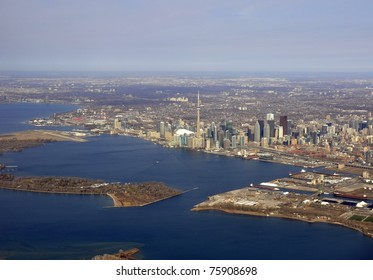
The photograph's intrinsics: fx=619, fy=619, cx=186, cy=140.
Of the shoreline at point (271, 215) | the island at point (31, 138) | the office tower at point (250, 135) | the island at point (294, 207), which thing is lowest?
the shoreline at point (271, 215)

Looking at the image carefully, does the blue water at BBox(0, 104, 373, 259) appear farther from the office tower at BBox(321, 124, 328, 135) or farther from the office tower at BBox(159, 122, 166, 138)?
the office tower at BBox(321, 124, 328, 135)

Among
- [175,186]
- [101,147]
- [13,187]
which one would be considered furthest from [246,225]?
[101,147]

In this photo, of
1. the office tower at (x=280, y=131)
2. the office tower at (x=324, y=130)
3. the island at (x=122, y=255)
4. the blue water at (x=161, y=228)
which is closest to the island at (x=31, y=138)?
the blue water at (x=161, y=228)

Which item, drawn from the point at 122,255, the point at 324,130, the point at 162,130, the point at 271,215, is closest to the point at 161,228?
the point at 122,255

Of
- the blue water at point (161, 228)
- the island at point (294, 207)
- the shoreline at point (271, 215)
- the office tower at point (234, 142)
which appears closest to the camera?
the blue water at point (161, 228)

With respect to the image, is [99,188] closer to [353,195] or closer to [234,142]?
[353,195]

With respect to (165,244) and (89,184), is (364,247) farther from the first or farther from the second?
(89,184)

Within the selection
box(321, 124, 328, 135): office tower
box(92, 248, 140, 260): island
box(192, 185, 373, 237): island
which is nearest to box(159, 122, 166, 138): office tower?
box(321, 124, 328, 135): office tower

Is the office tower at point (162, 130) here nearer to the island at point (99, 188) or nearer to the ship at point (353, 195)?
the island at point (99, 188)
